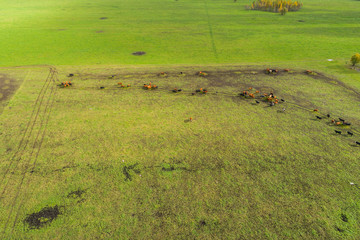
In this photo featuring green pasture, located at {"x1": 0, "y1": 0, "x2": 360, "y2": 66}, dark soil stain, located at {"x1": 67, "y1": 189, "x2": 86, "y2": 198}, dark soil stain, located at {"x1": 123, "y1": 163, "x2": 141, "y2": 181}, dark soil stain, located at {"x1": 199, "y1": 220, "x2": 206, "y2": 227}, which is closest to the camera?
dark soil stain, located at {"x1": 199, "y1": 220, "x2": 206, "y2": 227}

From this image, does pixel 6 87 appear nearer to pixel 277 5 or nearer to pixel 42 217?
pixel 42 217

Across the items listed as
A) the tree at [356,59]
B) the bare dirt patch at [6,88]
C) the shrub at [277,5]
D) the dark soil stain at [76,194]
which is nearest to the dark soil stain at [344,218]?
the dark soil stain at [76,194]

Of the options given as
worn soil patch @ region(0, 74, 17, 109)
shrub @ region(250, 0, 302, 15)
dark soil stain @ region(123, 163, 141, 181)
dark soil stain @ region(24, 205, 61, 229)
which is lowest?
dark soil stain @ region(24, 205, 61, 229)

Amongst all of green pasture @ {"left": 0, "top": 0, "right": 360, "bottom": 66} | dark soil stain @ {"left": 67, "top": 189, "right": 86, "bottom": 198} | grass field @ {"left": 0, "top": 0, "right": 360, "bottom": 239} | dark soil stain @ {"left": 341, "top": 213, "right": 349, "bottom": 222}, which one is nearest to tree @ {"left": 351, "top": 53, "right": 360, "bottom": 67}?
grass field @ {"left": 0, "top": 0, "right": 360, "bottom": 239}

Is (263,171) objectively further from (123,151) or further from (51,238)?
(51,238)

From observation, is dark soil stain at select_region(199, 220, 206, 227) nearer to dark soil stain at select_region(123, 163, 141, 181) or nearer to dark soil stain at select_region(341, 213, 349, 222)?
dark soil stain at select_region(123, 163, 141, 181)

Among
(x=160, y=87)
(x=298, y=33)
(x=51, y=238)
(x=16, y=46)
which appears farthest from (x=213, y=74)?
(x=16, y=46)
